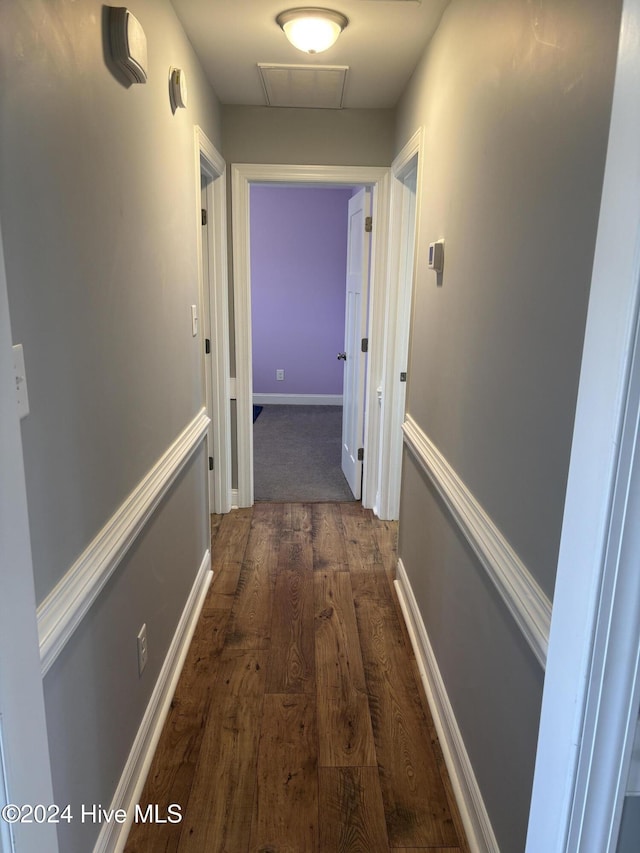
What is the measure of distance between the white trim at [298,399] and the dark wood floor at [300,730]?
382 cm

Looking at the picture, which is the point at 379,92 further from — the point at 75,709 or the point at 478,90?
the point at 75,709

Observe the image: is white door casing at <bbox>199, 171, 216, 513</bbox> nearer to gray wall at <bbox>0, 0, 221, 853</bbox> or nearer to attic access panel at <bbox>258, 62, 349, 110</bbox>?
attic access panel at <bbox>258, 62, 349, 110</bbox>

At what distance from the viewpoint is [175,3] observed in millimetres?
2074

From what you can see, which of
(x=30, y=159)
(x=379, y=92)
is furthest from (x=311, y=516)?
Result: (x=30, y=159)

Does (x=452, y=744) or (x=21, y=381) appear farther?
(x=452, y=744)

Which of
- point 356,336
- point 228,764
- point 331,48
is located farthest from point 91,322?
point 356,336

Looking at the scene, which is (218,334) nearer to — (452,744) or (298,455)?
(298,455)

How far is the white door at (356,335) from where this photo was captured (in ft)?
11.9

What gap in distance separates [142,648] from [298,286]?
5276 millimetres

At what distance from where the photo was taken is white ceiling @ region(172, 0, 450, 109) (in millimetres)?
2086

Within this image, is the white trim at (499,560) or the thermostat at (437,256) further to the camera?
the thermostat at (437,256)

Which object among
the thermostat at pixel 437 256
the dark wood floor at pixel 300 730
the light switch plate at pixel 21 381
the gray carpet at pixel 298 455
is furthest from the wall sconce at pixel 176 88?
the gray carpet at pixel 298 455

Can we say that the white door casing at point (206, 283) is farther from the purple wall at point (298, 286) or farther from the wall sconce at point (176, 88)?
the purple wall at point (298, 286)

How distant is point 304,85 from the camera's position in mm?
2930
